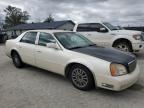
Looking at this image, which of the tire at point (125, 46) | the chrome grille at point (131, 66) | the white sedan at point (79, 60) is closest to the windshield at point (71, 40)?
the white sedan at point (79, 60)

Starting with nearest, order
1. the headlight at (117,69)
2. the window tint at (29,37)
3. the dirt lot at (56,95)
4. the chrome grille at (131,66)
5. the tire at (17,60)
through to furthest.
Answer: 1. the dirt lot at (56,95)
2. the headlight at (117,69)
3. the chrome grille at (131,66)
4. the window tint at (29,37)
5. the tire at (17,60)

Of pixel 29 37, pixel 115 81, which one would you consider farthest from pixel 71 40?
pixel 115 81

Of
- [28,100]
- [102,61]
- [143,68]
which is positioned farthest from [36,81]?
[143,68]

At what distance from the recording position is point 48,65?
15.8 ft

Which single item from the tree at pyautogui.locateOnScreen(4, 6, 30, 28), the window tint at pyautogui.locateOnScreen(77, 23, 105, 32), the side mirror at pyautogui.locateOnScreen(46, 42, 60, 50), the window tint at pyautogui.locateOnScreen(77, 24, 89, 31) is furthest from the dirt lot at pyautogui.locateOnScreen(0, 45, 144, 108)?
the tree at pyautogui.locateOnScreen(4, 6, 30, 28)

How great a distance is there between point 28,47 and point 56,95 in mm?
2222

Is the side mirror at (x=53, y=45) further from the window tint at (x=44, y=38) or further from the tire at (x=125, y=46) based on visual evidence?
the tire at (x=125, y=46)

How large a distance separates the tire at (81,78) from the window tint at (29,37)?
6.36ft

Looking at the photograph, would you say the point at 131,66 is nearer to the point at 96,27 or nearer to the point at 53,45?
the point at 53,45

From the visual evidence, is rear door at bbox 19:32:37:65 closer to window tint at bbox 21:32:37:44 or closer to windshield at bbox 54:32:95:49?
window tint at bbox 21:32:37:44

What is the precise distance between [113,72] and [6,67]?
14.7 ft

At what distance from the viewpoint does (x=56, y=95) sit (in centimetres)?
390

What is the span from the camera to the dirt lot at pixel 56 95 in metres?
3.46

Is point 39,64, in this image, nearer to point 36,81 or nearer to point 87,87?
point 36,81
